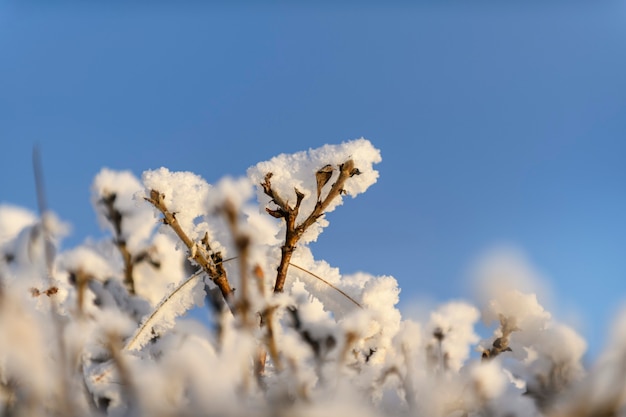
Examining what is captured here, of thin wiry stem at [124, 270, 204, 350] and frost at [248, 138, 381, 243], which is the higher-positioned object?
frost at [248, 138, 381, 243]

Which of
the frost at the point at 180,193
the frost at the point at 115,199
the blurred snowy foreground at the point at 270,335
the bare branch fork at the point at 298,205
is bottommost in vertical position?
the blurred snowy foreground at the point at 270,335

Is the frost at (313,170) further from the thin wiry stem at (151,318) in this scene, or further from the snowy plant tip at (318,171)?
the thin wiry stem at (151,318)

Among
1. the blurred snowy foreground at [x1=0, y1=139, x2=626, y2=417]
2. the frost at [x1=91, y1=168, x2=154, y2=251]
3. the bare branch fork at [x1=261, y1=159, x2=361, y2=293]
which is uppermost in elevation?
the frost at [x1=91, y1=168, x2=154, y2=251]

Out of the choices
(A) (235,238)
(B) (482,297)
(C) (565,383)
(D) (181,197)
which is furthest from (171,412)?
(D) (181,197)

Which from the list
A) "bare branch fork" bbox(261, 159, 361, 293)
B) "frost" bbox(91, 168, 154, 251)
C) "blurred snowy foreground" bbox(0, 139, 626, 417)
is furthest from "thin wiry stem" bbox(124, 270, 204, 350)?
"frost" bbox(91, 168, 154, 251)

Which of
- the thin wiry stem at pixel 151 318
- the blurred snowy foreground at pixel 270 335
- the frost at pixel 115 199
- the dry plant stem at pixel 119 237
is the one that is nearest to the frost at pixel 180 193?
the blurred snowy foreground at pixel 270 335

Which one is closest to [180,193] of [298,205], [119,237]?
[298,205]

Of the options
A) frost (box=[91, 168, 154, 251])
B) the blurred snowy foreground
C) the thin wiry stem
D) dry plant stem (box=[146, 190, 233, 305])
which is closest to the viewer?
the blurred snowy foreground

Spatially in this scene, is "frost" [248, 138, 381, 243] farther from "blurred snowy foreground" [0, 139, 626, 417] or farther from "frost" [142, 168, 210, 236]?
"frost" [142, 168, 210, 236]
